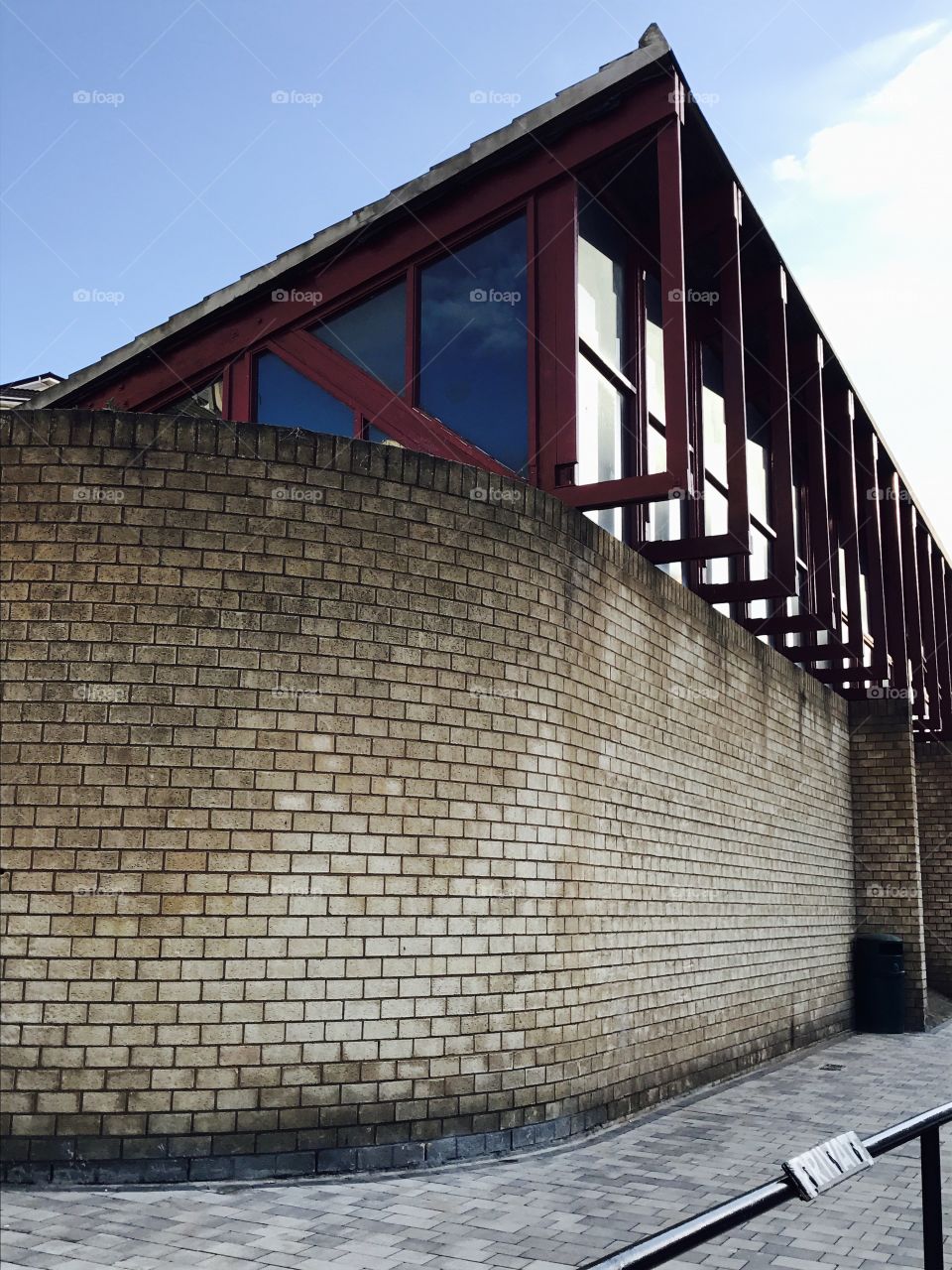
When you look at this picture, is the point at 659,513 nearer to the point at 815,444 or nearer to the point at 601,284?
the point at 601,284

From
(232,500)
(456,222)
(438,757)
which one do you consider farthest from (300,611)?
(456,222)

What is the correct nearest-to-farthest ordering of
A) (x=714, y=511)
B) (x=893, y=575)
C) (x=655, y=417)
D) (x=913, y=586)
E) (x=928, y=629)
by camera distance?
(x=655, y=417) < (x=714, y=511) < (x=893, y=575) < (x=913, y=586) < (x=928, y=629)

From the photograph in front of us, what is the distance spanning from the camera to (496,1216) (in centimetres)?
570

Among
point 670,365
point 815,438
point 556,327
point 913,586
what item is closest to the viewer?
point 670,365

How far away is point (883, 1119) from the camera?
874 centimetres

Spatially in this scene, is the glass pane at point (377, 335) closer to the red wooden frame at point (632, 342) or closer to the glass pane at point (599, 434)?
the red wooden frame at point (632, 342)

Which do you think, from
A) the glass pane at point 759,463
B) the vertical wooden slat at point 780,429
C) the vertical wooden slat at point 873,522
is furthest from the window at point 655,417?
the vertical wooden slat at point 873,522

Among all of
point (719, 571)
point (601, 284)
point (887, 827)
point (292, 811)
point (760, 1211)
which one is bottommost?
point (760, 1211)

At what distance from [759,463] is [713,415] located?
5.10ft

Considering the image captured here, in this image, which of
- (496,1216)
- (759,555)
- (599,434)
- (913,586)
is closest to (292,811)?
(496,1216)

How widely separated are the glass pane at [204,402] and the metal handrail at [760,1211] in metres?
10.1

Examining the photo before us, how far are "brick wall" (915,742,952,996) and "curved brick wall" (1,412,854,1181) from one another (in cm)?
1266

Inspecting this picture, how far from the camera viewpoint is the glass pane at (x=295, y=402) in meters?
11.1

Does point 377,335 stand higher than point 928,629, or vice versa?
point 377,335
